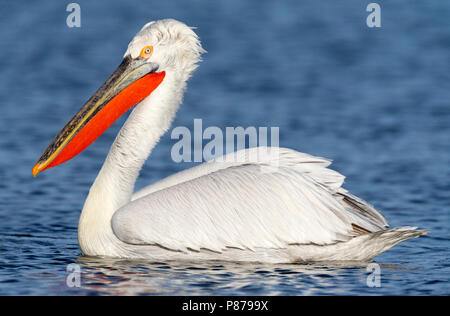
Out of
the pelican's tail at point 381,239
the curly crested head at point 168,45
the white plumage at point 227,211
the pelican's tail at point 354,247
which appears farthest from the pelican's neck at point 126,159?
the pelican's tail at point 381,239

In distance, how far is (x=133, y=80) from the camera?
642cm

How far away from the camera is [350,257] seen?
6.04 m

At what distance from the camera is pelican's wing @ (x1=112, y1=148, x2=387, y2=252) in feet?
19.4

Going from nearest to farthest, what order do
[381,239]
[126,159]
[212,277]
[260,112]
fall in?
[212,277] < [381,239] < [126,159] < [260,112]

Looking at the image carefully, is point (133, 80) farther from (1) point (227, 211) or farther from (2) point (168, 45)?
(1) point (227, 211)

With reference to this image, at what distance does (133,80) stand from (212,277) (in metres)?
1.70

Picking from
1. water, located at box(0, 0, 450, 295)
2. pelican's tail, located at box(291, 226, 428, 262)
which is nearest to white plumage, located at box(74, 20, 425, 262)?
pelican's tail, located at box(291, 226, 428, 262)

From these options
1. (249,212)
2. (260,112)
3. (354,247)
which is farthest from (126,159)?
(260,112)

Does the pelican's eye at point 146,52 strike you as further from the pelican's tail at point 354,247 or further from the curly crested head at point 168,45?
the pelican's tail at point 354,247
